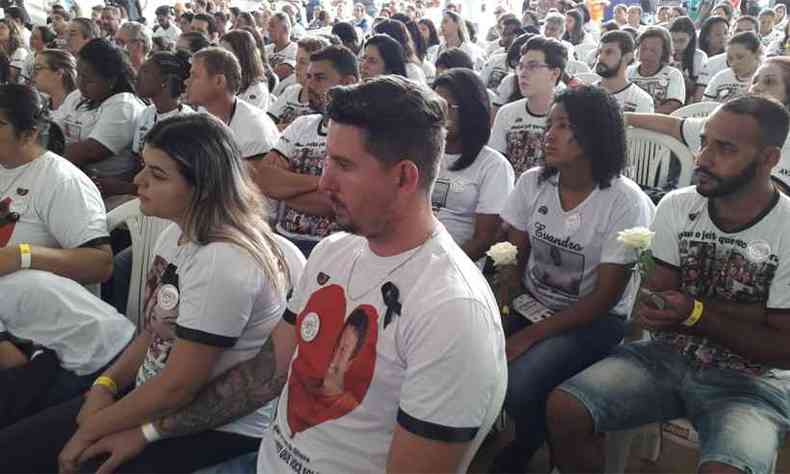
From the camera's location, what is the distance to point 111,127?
3.77 meters

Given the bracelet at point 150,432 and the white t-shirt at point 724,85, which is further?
the white t-shirt at point 724,85

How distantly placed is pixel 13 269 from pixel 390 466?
156 cm

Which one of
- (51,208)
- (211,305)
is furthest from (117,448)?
(51,208)

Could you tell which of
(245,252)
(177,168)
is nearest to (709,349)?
(245,252)

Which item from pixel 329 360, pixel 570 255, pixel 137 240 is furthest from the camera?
pixel 137 240

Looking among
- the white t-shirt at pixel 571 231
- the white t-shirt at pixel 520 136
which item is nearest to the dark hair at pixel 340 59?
the white t-shirt at pixel 520 136

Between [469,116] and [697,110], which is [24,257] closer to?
[469,116]

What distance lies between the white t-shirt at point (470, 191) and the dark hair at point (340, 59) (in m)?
0.79

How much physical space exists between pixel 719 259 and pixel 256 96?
3665 millimetres

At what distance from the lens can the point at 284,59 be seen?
7.23 m

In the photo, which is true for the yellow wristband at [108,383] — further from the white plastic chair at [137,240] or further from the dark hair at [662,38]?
the dark hair at [662,38]

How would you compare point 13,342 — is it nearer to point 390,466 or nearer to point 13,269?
point 13,269

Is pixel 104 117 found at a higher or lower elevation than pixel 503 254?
lower

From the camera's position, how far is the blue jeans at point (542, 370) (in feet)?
7.27
